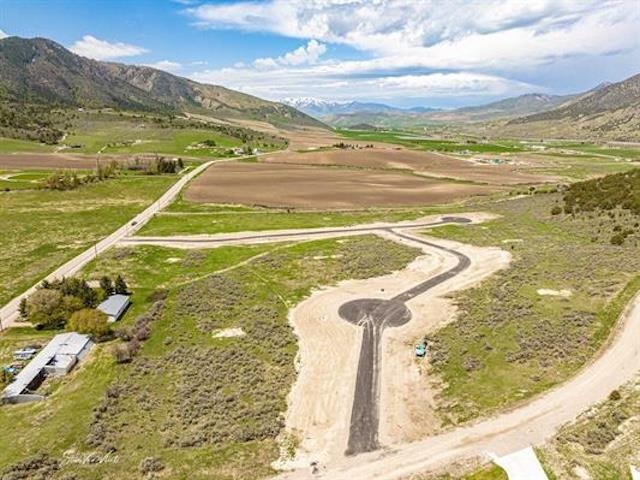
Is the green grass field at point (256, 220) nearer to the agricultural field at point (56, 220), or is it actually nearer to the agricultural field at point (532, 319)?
the agricultural field at point (56, 220)

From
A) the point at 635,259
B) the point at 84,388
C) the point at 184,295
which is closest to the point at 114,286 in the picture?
the point at 184,295

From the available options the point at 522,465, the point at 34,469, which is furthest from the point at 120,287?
the point at 522,465

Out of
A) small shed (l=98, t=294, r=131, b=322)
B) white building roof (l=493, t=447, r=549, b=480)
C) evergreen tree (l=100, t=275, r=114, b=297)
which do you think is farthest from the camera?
evergreen tree (l=100, t=275, r=114, b=297)

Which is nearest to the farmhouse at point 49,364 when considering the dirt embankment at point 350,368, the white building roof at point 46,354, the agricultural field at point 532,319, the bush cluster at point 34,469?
the white building roof at point 46,354

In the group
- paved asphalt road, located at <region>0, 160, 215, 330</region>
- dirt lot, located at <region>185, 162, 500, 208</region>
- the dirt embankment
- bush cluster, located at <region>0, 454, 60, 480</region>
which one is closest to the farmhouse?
bush cluster, located at <region>0, 454, 60, 480</region>

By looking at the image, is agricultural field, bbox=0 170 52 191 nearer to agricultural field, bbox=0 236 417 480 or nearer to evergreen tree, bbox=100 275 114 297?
agricultural field, bbox=0 236 417 480
